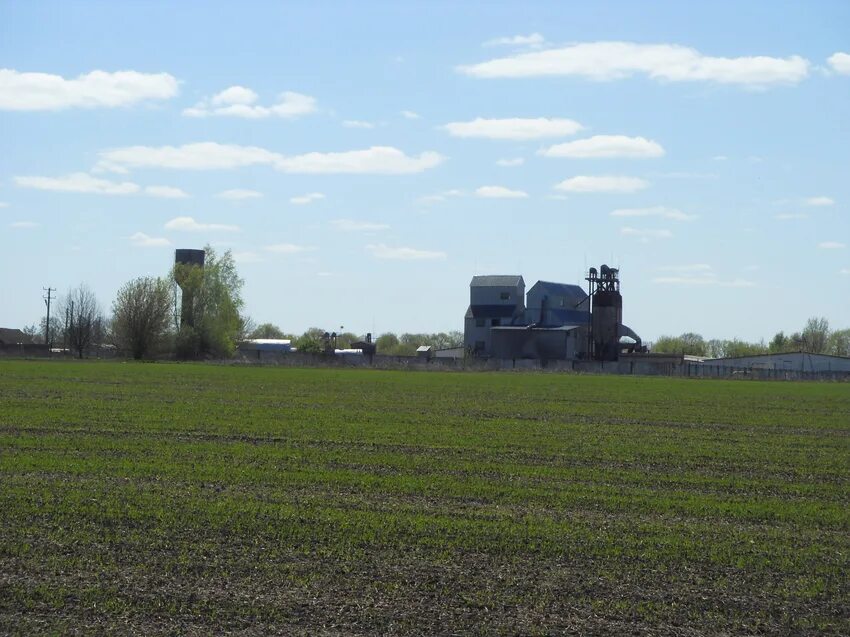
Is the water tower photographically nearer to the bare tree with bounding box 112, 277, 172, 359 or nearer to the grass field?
the bare tree with bounding box 112, 277, 172, 359

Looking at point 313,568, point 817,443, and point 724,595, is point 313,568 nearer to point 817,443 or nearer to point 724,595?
point 724,595

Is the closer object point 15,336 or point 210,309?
point 210,309

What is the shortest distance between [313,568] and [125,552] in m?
2.14

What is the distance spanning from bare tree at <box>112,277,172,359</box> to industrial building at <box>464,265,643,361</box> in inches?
1211

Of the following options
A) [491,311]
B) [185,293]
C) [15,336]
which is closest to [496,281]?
[491,311]

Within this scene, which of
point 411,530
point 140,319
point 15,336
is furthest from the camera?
point 15,336

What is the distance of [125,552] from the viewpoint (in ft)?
36.8

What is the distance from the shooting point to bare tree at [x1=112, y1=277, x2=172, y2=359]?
94938 mm

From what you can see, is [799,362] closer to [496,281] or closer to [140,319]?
[496,281]

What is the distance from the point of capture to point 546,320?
346 feet

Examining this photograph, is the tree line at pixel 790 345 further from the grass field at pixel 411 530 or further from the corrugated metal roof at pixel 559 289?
the grass field at pixel 411 530

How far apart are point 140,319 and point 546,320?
40.3 m

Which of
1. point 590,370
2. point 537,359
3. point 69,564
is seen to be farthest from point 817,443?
point 537,359

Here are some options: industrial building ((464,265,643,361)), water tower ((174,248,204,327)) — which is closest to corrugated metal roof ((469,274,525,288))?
industrial building ((464,265,643,361))
